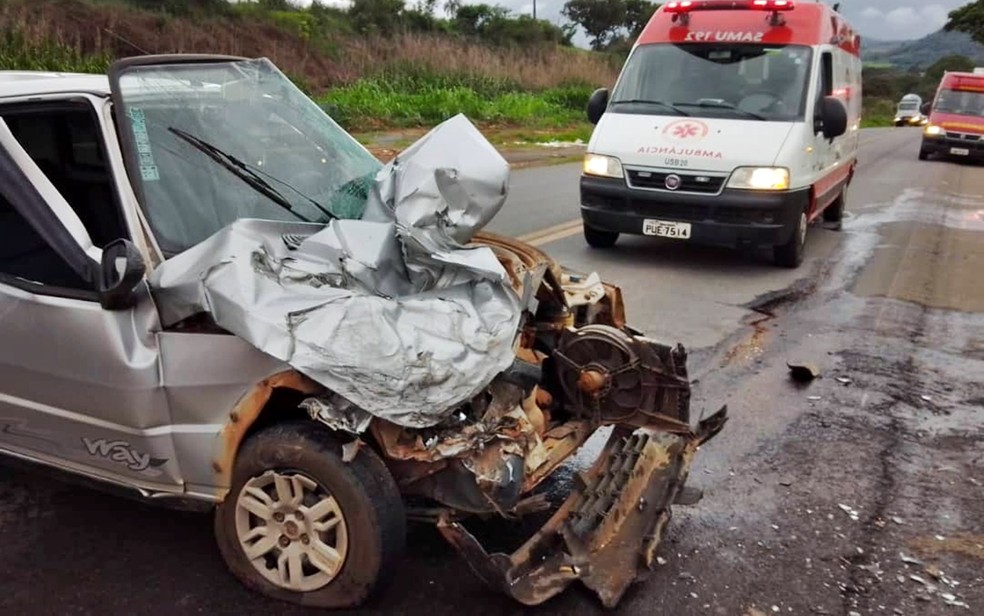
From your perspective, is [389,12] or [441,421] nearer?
[441,421]

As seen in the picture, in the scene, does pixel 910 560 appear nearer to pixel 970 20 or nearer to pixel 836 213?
pixel 836 213

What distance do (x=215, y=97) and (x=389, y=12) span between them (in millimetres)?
39122

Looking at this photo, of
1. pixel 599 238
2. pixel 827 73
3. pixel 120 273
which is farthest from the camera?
pixel 599 238

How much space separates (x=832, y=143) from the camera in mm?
9547

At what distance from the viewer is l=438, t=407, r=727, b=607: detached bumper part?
2.90 metres

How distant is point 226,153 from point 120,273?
0.87 metres

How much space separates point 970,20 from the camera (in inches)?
2005

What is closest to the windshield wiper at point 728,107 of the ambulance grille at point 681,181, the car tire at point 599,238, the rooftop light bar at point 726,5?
the ambulance grille at point 681,181

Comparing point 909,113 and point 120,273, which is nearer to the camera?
point 120,273

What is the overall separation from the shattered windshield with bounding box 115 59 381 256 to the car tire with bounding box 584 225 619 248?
516cm

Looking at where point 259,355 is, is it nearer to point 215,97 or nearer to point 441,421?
point 441,421

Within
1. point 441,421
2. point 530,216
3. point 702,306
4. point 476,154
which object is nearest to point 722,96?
point 702,306

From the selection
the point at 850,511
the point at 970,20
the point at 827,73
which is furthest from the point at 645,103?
the point at 970,20

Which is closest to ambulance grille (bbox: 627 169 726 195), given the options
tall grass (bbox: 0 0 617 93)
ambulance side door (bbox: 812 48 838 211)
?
ambulance side door (bbox: 812 48 838 211)
